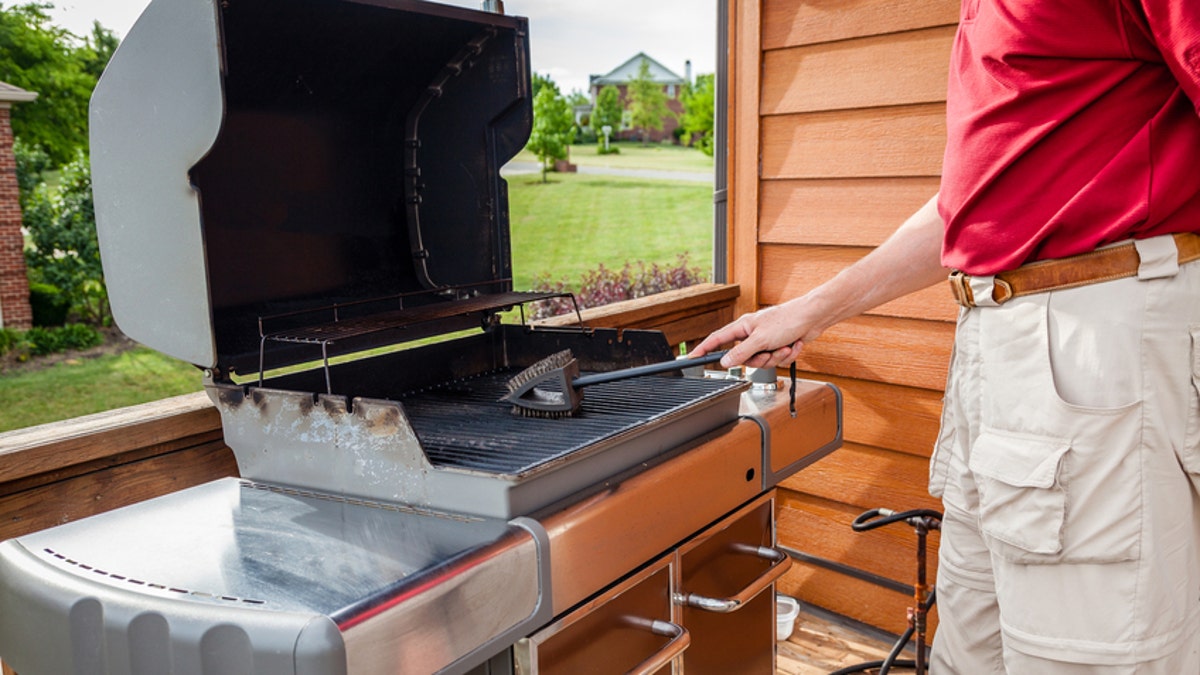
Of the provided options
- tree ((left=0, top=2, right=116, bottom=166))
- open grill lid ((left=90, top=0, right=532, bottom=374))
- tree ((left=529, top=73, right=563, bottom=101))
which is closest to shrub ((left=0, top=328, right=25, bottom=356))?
tree ((left=0, top=2, right=116, bottom=166))

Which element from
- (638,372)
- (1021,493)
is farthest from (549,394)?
(1021,493)

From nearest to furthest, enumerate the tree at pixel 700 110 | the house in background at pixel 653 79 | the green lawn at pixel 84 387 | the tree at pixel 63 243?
the tree at pixel 700 110
the green lawn at pixel 84 387
the house in background at pixel 653 79
the tree at pixel 63 243

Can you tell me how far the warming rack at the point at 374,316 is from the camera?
4.00ft

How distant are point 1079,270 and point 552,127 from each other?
6.82m

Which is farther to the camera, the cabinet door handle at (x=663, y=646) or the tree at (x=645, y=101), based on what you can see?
the tree at (x=645, y=101)

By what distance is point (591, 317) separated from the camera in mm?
2145

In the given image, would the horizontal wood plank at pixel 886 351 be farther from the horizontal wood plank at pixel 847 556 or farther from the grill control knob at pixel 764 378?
the grill control knob at pixel 764 378

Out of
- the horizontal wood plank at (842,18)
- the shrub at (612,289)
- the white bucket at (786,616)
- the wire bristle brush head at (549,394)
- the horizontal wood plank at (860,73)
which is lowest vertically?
the white bucket at (786,616)

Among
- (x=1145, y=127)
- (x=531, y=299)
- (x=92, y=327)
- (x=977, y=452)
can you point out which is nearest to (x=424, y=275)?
Result: (x=531, y=299)

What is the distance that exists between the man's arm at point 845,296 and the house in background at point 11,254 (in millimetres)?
9215

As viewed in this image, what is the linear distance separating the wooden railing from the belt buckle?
3.77ft

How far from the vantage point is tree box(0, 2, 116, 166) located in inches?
329

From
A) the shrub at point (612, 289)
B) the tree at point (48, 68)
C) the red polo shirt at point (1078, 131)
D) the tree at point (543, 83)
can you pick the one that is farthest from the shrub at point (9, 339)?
the red polo shirt at point (1078, 131)

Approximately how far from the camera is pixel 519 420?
1271mm
